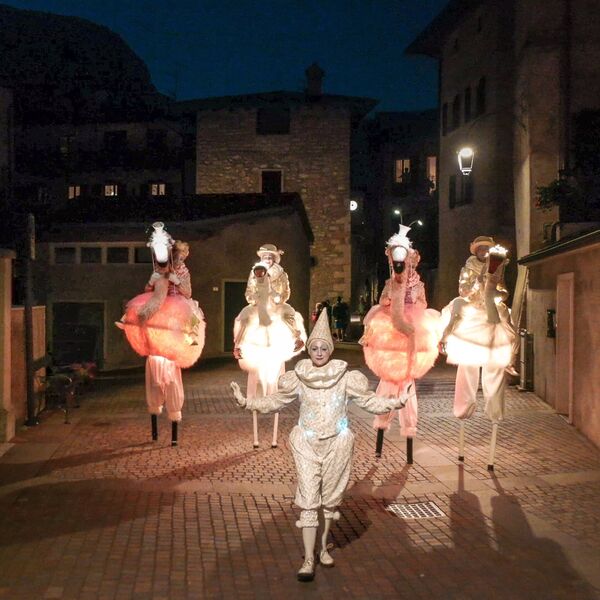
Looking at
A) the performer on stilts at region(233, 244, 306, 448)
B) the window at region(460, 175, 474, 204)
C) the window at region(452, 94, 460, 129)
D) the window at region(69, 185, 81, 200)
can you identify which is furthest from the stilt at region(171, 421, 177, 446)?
the window at region(69, 185, 81, 200)

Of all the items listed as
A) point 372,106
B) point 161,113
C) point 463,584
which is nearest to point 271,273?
point 463,584

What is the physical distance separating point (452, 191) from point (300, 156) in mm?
11437

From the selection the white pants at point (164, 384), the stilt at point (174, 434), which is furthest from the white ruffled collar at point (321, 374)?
the stilt at point (174, 434)

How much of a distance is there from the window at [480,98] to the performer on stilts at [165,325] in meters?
18.8

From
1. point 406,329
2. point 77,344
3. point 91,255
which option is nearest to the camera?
point 406,329

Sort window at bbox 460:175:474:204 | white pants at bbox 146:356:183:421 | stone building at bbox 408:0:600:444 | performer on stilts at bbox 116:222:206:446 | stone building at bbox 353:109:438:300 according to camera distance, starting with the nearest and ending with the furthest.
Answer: performer on stilts at bbox 116:222:206:446 → white pants at bbox 146:356:183:421 → stone building at bbox 408:0:600:444 → window at bbox 460:175:474:204 → stone building at bbox 353:109:438:300

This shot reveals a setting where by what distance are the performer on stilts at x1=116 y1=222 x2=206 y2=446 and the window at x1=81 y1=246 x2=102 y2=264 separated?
1547 cm

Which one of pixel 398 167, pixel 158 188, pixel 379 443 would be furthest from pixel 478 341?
pixel 398 167

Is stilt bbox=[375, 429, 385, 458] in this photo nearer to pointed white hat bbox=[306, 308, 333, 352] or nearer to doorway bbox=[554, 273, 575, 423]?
pointed white hat bbox=[306, 308, 333, 352]

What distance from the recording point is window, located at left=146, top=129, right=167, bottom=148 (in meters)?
44.4

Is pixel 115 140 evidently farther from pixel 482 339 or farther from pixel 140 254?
pixel 482 339

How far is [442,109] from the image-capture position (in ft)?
105

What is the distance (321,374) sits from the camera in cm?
664

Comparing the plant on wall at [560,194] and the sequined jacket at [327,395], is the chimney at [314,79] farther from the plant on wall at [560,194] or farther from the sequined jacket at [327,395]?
the sequined jacket at [327,395]
